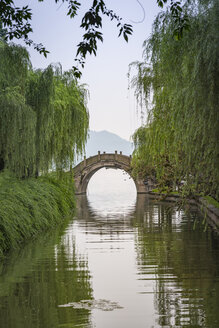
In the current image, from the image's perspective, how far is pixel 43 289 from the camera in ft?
27.1

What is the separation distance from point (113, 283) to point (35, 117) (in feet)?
29.7

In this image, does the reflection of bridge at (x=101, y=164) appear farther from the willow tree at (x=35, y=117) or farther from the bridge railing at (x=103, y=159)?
the willow tree at (x=35, y=117)

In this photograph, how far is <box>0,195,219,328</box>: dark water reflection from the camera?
6574 millimetres

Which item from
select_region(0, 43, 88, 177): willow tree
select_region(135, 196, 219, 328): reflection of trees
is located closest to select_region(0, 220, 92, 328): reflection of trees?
select_region(135, 196, 219, 328): reflection of trees

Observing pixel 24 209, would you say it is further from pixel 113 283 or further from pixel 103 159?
pixel 103 159

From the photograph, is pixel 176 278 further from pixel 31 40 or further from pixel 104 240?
pixel 104 240

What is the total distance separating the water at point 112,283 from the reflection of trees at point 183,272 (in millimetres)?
12

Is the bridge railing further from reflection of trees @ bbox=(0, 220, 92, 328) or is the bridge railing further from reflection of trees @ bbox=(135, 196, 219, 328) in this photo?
reflection of trees @ bbox=(0, 220, 92, 328)

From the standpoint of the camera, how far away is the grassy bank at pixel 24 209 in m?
12.2

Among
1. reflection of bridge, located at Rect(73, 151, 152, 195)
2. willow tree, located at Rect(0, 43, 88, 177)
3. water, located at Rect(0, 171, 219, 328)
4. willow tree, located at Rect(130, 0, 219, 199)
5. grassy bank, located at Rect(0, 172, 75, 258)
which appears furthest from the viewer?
reflection of bridge, located at Rect(73, 151, 152, 195)

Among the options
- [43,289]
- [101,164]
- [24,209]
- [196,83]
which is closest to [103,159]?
A: [101,164]

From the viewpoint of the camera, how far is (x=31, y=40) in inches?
311

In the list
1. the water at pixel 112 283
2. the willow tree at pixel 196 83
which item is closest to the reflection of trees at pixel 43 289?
the water at pixel 112 283

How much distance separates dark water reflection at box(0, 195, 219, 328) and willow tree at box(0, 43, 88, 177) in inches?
119
